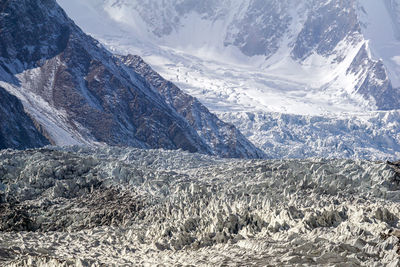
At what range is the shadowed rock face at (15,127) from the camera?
5856 inches

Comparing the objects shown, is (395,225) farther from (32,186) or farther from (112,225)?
(32,186)

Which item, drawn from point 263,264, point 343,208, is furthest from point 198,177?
point 263,264

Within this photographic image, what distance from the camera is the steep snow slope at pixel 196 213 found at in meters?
35.1

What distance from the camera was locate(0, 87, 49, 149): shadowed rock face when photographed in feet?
488

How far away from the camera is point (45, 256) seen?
129ft

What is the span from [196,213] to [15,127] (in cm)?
11156

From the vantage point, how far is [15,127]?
506ft

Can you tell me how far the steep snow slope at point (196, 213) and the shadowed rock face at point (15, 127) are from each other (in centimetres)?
6748

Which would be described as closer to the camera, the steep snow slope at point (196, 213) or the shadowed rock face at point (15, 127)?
the steep snow slope at point (196, 213)

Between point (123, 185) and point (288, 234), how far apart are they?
3140 cm

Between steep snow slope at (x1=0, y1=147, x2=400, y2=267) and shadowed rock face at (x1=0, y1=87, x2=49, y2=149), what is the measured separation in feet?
221

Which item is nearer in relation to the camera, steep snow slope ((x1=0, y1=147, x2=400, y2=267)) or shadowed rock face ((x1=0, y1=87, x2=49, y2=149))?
steep snow slope ((x1=0, y1=147, x2=400, y2=267))

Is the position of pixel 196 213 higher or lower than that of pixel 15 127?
higher

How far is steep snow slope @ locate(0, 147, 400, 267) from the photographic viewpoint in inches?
1382
